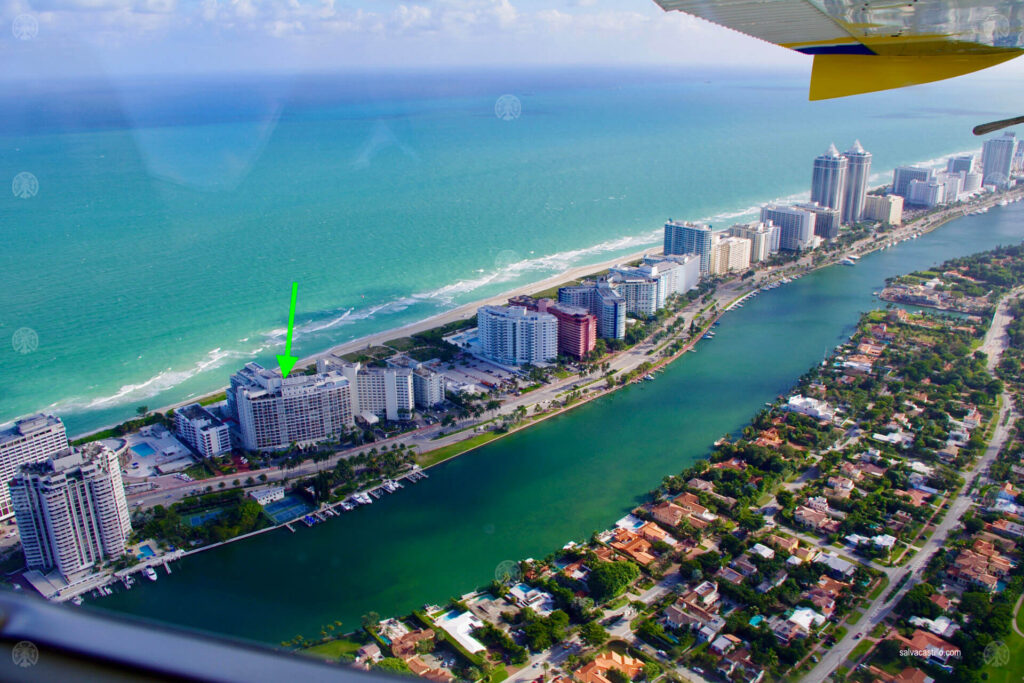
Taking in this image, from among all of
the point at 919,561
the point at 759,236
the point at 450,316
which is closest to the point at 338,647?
the point at 919,561

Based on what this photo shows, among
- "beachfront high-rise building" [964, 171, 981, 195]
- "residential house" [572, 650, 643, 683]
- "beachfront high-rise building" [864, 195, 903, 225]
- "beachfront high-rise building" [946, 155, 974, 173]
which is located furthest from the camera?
"beachfront high-rise building" [946, 155, 974, 173]

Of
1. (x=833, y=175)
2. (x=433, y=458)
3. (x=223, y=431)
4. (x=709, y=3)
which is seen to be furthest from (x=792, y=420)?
(x=833, y=175)

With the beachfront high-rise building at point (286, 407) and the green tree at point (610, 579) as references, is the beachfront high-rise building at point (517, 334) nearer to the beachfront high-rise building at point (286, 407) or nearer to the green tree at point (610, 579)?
the beachfront high-rise building at point (286, 407)

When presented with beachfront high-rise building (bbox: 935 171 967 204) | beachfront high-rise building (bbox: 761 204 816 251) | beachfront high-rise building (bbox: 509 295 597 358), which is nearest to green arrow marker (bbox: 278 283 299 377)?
beachfront high-rise building (bbox: 509 295 597 358)

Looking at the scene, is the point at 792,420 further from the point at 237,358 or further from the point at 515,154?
the point at 515,154

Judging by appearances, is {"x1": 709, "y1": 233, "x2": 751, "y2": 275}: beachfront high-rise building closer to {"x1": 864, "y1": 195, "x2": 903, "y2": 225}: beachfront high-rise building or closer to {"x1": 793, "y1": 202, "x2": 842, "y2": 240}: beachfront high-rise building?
{"x1": 793, "y1": 202, "x2": 842, "y2": 240}: beachfront high-rise building

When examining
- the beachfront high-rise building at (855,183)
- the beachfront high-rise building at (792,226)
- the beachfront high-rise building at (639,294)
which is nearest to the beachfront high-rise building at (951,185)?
the beachfront high-rise building at (855,183)
